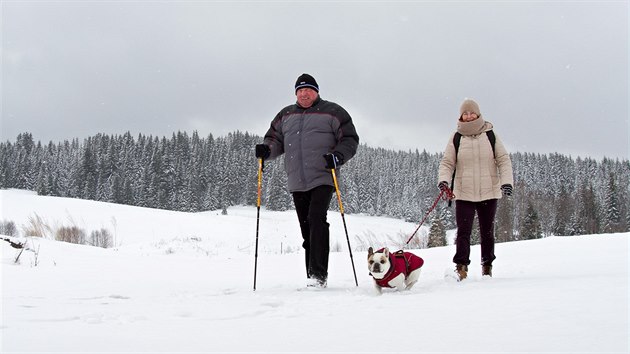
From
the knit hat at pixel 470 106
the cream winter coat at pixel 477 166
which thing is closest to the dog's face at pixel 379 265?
the cream winter coat at pixel 477 166

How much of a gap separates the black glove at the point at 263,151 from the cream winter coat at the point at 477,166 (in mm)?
1948

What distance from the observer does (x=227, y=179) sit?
90.6m

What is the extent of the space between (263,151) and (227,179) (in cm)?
8771

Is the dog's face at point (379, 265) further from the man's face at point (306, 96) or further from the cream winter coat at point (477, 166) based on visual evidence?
the man's face at point (306, 96)

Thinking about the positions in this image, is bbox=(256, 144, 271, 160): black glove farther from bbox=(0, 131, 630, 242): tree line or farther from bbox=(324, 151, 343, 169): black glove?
bbox=(0, 131, 630, 242): tree line

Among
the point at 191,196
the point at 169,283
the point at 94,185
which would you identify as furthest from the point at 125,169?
the point at 169,283

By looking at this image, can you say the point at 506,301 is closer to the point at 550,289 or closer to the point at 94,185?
the point at 550,289

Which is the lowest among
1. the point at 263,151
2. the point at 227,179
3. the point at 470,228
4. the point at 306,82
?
the point at 470,228

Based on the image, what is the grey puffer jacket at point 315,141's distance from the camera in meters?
4.46

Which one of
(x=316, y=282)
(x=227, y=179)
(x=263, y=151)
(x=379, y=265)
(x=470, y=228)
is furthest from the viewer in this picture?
(x=227, y=179)

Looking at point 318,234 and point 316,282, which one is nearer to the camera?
point 316,282

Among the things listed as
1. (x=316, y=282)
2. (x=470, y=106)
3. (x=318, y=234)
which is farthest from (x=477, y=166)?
(x=316, y=282)

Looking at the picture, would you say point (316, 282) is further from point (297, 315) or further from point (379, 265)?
point (297, 315)

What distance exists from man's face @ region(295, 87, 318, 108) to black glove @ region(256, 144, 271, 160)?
0.67 metres
